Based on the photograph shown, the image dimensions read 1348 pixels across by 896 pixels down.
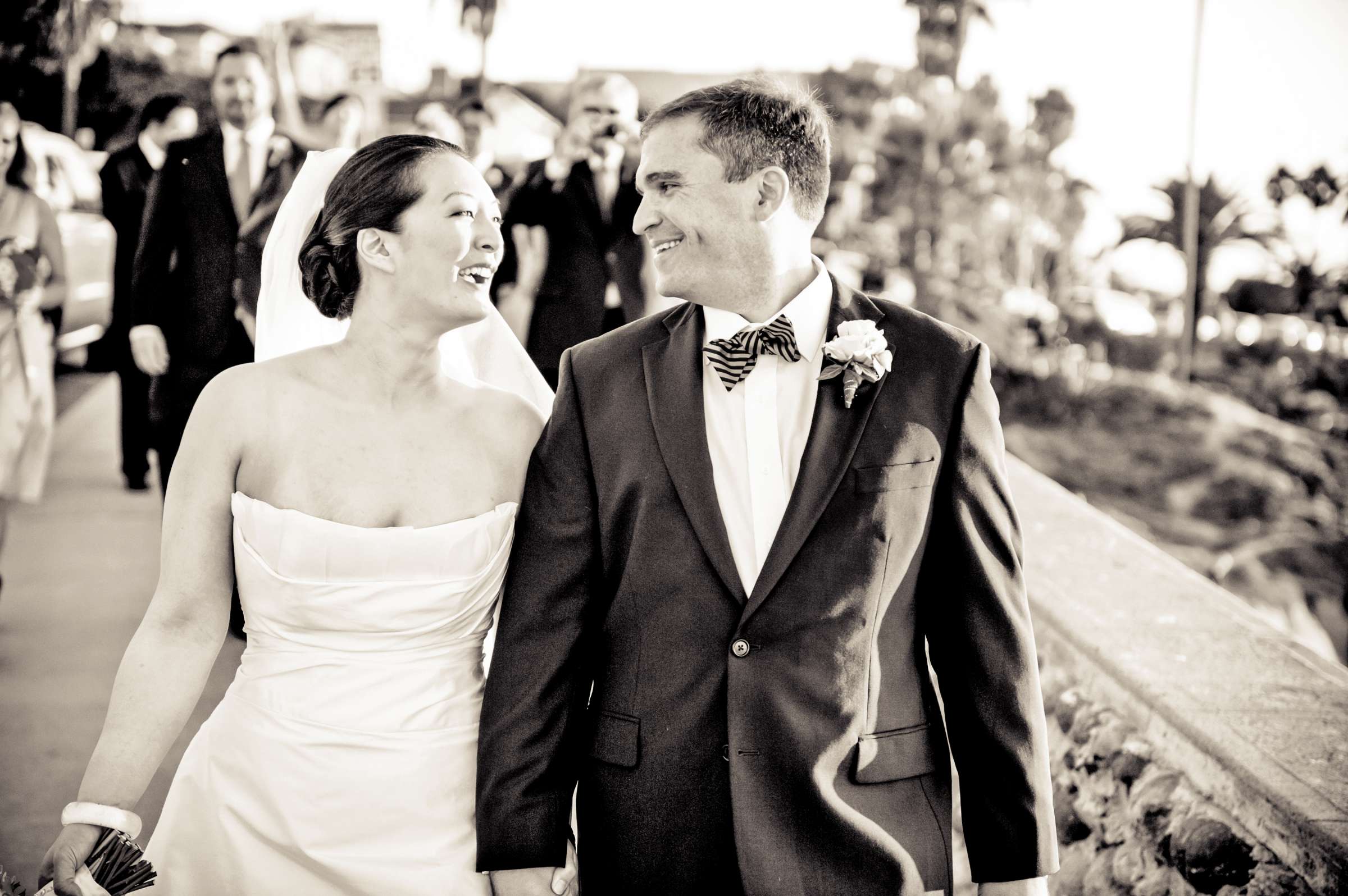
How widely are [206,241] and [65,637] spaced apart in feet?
6.16

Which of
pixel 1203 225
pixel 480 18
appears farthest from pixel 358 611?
pixel 1203 225

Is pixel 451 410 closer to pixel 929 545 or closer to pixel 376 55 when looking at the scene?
pixel 929 545

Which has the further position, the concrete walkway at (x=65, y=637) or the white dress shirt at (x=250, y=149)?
the white dress shirt at (x=250, y=149)

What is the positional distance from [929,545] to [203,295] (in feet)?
14.4

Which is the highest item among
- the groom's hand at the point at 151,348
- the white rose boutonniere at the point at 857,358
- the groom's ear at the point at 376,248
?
the groom's ear at the point at 376,248

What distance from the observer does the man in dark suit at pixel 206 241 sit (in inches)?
219

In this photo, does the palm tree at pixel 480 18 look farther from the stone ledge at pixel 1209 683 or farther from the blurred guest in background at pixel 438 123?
the stone ledge at pixel 1209 683

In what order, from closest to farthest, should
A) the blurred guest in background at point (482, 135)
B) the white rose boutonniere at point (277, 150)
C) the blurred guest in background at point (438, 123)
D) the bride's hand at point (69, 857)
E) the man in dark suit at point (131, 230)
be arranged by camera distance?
1. the bride's hand at point (69, 857)
2. the white rose boutonniere at point (277, 150)
3. the man in dark suit at point (131, 230)
4. the blurred guest in background at point (438, 123)
5. the blurred guest in background at point (482, 135)

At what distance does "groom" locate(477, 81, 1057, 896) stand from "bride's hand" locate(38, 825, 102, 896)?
0.70m

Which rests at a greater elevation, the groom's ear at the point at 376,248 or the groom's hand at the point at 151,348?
the groom's ear at the point at 376,248

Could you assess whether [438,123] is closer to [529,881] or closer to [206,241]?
[206,241]

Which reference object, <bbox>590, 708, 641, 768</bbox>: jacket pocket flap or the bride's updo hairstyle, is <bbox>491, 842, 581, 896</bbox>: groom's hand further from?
the bride's updo hairstyle

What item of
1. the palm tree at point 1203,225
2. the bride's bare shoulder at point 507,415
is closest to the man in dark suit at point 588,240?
the bride's bare shoulder at point 507,415

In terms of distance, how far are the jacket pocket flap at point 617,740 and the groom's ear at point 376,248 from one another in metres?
1.02
